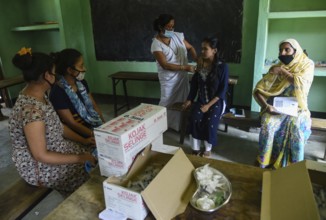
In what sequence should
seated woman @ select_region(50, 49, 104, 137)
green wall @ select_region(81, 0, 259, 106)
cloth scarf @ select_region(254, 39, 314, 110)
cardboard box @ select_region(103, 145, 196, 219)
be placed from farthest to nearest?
green wall @ select_region(81, 0, 259, 106) < cloth scarf @ select_region(254, 39, 314, 110) < seated woman @ select_region(50, 49, 104, 137) < cardboard box @ select_region(103, 145, 196, 219)

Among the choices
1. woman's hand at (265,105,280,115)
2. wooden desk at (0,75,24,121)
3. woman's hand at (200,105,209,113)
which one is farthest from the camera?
wooden desk at (0,75,24,121)

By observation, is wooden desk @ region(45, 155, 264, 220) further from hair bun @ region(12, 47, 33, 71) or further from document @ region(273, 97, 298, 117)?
document @ region(273, 97, 298, 117)

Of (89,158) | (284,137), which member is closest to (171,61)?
(284,137)

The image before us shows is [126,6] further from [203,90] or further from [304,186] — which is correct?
[304,186]

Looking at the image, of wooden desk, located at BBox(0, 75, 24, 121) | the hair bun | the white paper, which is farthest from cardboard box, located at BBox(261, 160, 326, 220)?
wooden desk, located at BBox(0, 75, 24, 121)

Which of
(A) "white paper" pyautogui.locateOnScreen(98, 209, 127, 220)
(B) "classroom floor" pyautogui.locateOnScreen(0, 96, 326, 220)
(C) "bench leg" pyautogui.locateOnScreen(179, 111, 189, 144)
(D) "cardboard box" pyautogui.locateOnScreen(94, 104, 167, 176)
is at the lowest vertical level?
(B) "classroom floor" pyautogui.locateOnScreen(0, 96, 326, 220)

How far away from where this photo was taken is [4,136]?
335 cm

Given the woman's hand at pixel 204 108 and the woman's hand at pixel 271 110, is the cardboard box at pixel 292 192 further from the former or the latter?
the woman's hand at pixel 204 108

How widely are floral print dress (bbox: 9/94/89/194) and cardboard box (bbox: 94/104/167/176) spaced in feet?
1.65

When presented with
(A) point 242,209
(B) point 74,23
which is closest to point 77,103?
(A) point 242,209

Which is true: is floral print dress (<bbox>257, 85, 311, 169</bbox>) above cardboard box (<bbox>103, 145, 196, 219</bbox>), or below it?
below

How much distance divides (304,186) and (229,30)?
2786 millimetres

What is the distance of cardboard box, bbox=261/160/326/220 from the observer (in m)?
0.76

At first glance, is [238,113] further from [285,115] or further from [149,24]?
[149,24]
